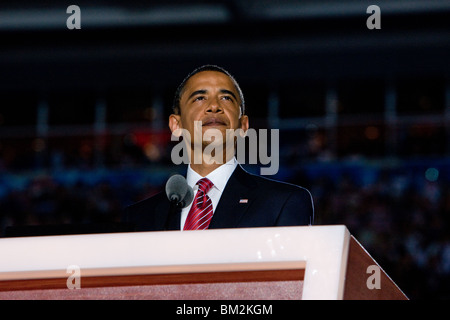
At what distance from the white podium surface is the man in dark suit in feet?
1.56

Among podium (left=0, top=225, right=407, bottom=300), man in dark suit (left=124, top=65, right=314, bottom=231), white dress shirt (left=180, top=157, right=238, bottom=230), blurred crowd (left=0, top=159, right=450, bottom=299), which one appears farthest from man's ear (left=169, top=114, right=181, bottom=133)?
blurred crowd (left=0, top=159, right=450, bottom=299)

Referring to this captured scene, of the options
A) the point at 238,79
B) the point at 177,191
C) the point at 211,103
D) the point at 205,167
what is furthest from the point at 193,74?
the point at 238,79

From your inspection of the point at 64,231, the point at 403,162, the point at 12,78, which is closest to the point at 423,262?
the point at 403,162

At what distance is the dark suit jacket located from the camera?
4.59ft

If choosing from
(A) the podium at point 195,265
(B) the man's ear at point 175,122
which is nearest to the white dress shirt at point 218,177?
(B) the man's ear at point 175,122

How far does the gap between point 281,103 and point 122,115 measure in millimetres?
2066

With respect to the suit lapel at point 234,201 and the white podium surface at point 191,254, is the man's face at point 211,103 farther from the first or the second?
the white podium surface at point 191,254

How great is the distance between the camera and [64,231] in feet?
3.45

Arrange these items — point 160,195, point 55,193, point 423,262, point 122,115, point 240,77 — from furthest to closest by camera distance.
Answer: point 122,115
point 240,77
point 55,193
point 423,262
point 160,195

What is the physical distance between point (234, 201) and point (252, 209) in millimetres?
44

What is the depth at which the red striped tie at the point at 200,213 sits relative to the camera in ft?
4.59

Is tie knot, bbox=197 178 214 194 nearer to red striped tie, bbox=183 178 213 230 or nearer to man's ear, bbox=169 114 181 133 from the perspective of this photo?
red striped tie, bbox=183 178 213 230
